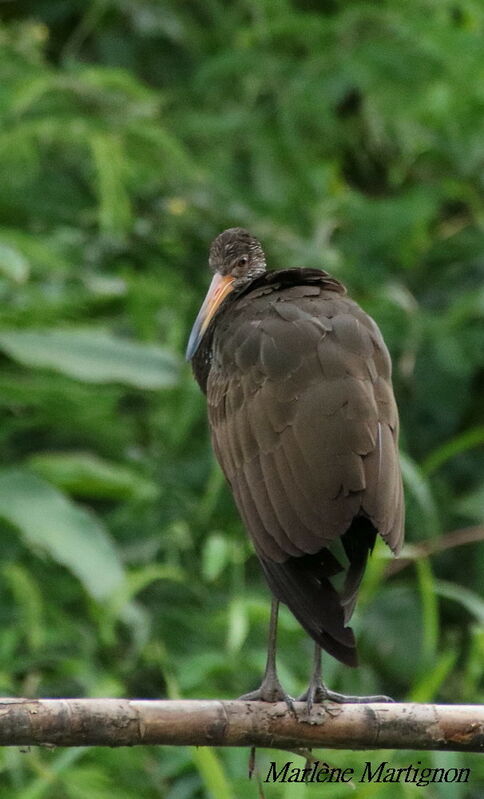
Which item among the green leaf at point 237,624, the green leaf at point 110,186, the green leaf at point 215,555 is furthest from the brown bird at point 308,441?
the green leaf at point 110,186

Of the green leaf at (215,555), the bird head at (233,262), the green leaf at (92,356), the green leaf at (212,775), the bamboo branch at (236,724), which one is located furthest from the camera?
the green leaf at (92,356)

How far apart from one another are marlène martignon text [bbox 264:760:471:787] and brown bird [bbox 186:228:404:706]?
0.41 metres

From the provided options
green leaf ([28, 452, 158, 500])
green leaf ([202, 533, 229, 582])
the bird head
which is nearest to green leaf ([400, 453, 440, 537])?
green leaf ([202, 533, 229, 582])

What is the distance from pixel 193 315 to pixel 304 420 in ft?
10.9

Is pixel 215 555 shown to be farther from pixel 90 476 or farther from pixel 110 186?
pixel 110 186

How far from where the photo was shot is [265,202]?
7.92m

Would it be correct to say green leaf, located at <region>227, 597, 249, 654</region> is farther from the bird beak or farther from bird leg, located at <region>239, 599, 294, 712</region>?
the bird beak

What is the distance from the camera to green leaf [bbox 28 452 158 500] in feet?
20.8

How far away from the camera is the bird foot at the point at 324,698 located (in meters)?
4.00

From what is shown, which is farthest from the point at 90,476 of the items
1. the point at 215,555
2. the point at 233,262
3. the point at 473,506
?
the point at 473,506

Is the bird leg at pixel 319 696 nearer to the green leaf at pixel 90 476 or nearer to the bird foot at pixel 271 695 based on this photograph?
the bird foot at pixel 271 695

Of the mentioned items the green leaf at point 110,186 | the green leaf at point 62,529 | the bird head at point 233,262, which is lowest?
the green leaf at point 62,529

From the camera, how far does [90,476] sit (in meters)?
6.38

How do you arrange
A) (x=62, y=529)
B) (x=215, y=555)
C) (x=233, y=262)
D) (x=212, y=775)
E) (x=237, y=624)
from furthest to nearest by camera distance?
(x=62, y=529)
(x=215, y=555)
(x=237, y=624)
(x=233, y=262)
(x=212, y=775)
